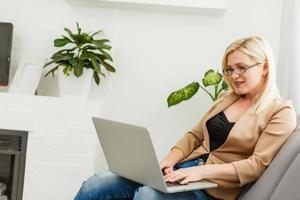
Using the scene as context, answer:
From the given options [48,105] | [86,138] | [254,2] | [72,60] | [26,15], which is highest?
[254,2]

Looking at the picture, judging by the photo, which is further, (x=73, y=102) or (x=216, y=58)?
(x=216, y=58)

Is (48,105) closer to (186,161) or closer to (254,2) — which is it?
(186,161)

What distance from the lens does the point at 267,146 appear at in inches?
64.8

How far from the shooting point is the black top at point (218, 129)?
6.03ft

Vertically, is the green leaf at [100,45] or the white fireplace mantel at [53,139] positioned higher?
the green leaf at [100,45]

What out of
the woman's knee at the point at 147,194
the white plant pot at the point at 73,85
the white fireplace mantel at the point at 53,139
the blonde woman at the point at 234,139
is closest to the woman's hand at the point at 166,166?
the blonde woman at the point at 234,139

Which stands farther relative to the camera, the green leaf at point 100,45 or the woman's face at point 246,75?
the green leaf at point 100,45

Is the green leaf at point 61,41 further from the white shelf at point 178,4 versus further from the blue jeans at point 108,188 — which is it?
the blue jeans at point 108,188

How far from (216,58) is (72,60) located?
950 mm

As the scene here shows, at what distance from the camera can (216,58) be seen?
2.90 m

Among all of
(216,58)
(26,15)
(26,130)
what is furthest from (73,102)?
(216,58)

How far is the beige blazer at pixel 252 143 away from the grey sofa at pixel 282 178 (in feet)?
0.10

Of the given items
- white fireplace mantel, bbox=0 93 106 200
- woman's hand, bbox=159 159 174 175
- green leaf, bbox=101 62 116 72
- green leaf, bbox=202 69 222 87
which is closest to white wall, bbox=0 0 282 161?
green leaf, bbox=101 62 116 72

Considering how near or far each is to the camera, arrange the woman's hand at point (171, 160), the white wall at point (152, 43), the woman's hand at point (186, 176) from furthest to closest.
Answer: the white wall at point (152, 43), the woman's hand at point (171, 160), the woman's hand at point (186, 176)
